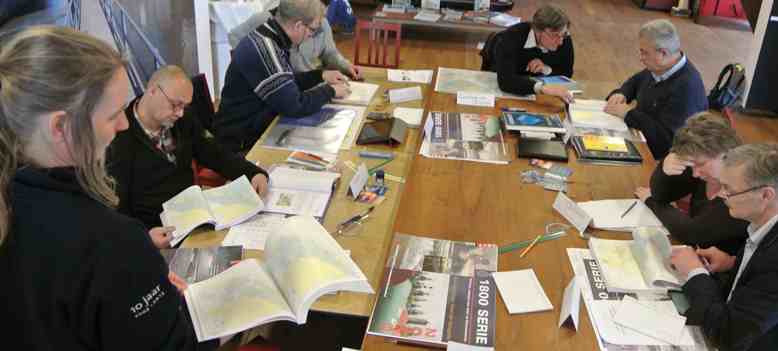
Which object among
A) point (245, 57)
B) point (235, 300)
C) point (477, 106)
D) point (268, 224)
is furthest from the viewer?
point (477, 106)

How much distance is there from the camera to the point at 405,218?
7.45 feet

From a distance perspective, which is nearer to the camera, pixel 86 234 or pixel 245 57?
pixel 86 234

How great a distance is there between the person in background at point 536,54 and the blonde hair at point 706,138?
3.36 ft

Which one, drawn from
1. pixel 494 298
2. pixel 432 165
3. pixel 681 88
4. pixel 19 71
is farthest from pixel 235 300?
pixel 681 88

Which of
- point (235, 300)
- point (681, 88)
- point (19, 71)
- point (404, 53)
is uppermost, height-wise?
point (19, 71)

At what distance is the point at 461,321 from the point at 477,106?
175 cm

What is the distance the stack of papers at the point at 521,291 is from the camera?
1824 mm

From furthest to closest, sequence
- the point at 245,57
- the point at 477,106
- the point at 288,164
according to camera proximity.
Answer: the point at 477,106 < the point at 245,57 < the point at 288,164

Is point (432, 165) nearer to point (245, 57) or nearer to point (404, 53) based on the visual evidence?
point (245, 57)

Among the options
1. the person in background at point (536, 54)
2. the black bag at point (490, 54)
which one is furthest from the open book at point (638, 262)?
the black bag at point (490, 54)

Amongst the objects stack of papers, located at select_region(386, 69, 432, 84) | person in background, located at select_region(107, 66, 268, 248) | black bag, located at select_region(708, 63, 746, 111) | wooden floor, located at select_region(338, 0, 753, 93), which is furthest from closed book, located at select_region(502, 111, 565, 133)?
wooden floor, located at select_region(338, 0, 753, 93)

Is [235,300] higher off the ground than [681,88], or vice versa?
[681,88]

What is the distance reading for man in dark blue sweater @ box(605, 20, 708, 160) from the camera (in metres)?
2.97

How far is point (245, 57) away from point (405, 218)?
1.14m
